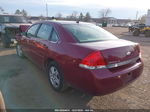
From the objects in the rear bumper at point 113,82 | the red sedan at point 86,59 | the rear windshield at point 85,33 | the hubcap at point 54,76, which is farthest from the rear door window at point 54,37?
the rear bumper at point 113,82

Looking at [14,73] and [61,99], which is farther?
[14,73]

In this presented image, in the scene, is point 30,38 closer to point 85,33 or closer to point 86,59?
point 85,33

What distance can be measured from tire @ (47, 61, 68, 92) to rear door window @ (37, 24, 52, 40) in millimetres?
754

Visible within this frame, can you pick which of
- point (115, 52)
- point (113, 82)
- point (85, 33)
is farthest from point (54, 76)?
point (115, 52)

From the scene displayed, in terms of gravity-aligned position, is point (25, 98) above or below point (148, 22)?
below

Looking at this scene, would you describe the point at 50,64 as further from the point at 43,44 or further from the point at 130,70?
the point at 130,70

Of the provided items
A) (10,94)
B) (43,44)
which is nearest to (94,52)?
(43,44)

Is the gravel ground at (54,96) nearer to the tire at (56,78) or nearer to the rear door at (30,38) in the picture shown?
the tire at (56,78)

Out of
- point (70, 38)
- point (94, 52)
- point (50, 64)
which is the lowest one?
point (50, 64)

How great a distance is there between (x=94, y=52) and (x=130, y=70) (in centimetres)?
89

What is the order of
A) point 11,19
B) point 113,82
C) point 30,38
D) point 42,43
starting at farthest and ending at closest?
point 11,19, point 30,38, point 42,43, point 113,82

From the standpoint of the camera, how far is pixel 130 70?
2943 millimetres

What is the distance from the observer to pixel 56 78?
3.54 metres

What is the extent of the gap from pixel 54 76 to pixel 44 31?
1311mm
